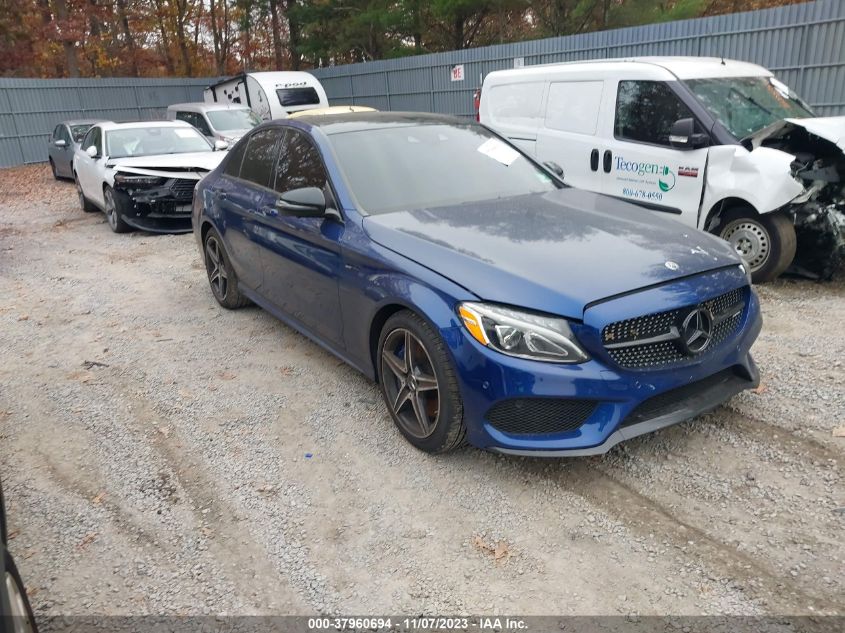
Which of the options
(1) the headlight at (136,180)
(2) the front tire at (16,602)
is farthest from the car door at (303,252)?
(1) the headlight at (136,180)

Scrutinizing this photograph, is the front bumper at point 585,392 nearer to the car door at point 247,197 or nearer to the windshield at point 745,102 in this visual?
the car door at point 247,197

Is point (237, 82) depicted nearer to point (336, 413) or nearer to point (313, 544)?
point (336, 413)

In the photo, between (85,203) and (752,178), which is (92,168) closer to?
(85,203)

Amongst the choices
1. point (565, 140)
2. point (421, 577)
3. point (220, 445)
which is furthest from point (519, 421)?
point (565, 140)

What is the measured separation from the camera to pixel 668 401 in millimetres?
3184

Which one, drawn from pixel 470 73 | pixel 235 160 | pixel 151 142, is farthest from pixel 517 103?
pixel 470 73

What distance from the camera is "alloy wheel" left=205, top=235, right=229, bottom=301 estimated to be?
593 cm

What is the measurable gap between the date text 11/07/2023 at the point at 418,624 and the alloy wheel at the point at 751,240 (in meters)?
4.40

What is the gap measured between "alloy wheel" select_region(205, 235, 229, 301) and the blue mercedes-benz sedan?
1.27 meters

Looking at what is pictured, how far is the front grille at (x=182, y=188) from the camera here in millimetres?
9406

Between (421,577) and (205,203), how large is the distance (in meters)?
4.29

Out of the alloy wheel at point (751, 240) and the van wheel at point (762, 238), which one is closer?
the van wheel at point (762, 238)

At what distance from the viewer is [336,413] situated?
4129 mm

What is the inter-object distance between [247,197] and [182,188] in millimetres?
4873
